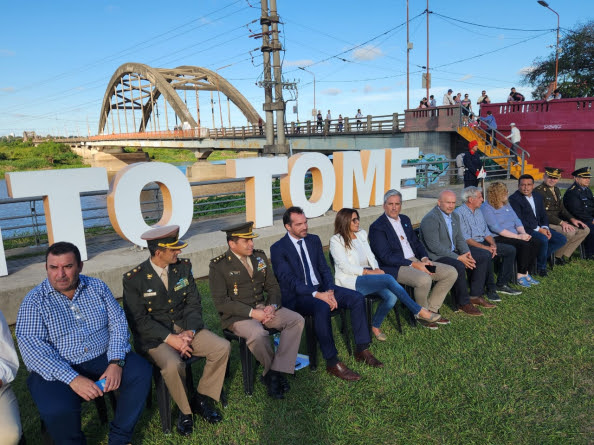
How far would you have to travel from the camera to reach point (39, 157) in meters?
57.0

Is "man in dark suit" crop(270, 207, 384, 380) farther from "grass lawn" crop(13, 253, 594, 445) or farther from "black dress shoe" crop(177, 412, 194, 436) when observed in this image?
"black dress shoe" crop(177, 412, 194, 436)

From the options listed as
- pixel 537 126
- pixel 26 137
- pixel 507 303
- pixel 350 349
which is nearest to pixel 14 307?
pixel 350 349

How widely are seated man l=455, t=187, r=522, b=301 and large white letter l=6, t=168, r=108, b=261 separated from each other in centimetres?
495

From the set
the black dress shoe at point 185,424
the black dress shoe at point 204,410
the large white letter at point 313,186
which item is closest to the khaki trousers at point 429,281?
the black dress shoe at point 204,410

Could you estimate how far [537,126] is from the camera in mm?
18672

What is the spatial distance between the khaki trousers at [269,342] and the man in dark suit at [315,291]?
0.92 ft

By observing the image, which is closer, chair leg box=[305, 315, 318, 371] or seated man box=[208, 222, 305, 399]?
seated man box=[208, 222, 305, 399]

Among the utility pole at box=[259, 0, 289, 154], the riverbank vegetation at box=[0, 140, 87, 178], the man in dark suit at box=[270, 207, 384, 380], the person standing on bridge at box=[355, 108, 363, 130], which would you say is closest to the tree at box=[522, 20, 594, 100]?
the person standing on bridge at box=[355, 108, 363, 130]

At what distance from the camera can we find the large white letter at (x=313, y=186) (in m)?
8.30

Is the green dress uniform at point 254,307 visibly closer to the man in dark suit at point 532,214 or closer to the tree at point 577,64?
the man in dark suit at point 532,214

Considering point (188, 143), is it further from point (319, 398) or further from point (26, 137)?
point (26, 137)

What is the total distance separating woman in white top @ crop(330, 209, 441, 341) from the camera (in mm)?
4461

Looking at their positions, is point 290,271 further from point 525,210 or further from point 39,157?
point 39,157

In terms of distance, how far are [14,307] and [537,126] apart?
64.8 feet
